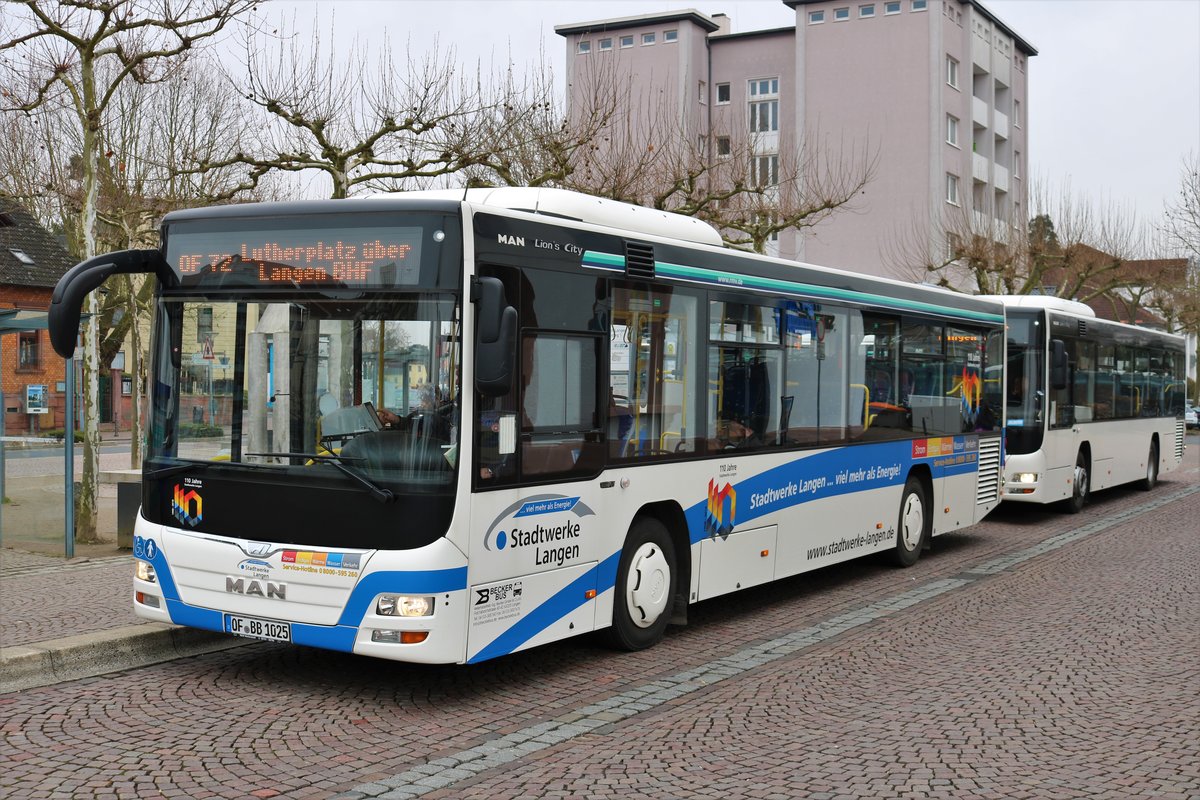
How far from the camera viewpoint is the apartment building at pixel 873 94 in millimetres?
51000

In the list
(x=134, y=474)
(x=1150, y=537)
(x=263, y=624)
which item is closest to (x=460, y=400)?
(x=263, y=624)

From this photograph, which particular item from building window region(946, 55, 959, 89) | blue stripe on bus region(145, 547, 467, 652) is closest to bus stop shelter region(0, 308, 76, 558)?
blue stripe on bus region(145, 547, 467, 652)

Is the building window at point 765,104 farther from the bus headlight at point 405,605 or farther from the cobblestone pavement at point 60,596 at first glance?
the bus headlight at point 405,605

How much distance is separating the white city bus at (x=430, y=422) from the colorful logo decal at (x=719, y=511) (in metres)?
0.03

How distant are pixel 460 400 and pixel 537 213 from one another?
1705 millimetres

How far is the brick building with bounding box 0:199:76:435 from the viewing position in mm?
44531

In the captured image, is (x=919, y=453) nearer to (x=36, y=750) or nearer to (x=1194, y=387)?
(x=36, y=750)

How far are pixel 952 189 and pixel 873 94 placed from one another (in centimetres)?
504

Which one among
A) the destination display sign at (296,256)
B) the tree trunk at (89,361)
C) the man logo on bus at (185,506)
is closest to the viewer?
the destination display sign at (296,256)

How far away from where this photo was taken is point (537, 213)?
8055 mm

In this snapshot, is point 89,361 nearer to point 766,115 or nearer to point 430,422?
point 430,422

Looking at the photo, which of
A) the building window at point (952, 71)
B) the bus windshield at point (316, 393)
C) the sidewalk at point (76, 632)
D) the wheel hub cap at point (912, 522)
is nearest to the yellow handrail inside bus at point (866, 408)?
the wheel hub cap at point (912, 522)

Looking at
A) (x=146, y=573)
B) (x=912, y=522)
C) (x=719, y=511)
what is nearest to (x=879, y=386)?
(x=912, y=522)

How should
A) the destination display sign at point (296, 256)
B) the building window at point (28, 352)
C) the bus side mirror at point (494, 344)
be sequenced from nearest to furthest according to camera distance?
the bus side mirror at point (494, 344) → the destination display sign at point (296, 256) → the building window at point (28, 352)
